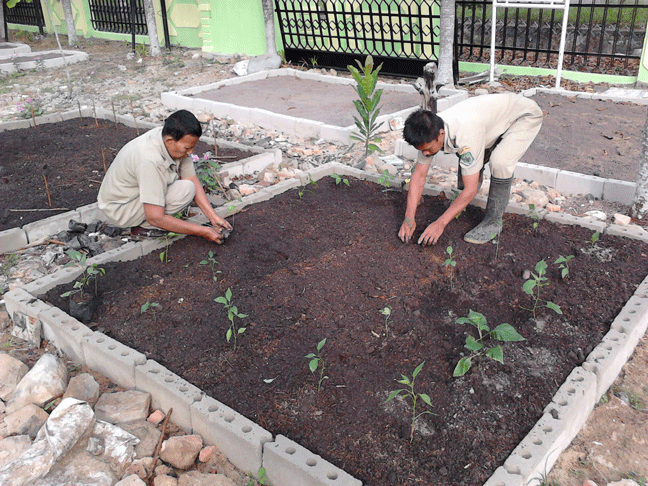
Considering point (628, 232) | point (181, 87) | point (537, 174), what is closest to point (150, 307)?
point (628, 232)

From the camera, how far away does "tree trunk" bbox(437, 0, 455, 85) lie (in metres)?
7.97

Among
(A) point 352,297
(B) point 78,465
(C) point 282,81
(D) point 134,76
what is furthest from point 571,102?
(D) point 134,76

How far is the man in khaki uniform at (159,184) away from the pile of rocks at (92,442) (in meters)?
1.20

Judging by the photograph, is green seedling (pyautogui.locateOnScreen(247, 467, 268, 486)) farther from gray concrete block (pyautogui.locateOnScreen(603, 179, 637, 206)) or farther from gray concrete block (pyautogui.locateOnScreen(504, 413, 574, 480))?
gray concrete block (pyautogui.locateOnScreen(603, 179, 637, 206))

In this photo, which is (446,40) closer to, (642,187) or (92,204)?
(642,187)

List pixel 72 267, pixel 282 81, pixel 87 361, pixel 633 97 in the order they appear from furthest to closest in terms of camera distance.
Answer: pixel 282 81, pixel 633 97, pixel 72 267, pixel 87 361

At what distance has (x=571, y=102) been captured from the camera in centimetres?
707

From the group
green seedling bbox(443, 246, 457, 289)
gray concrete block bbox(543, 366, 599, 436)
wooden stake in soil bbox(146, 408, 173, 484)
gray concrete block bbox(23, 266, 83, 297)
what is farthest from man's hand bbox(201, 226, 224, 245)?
gray concrete block bbox(543, 366, 599, 436)

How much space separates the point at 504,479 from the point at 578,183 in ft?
11.1

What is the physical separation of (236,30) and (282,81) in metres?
2.68

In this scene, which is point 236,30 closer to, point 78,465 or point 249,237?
point 249,237

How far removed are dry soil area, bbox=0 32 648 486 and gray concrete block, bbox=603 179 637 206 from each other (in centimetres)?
24

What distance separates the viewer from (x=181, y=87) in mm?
9633

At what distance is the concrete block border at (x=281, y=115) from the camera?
648 cm
